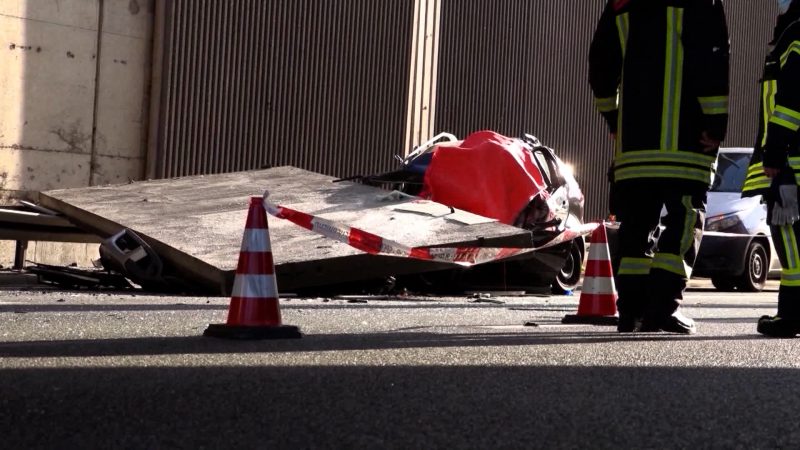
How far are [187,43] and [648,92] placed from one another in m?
11.6

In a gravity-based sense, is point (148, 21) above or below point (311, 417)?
above

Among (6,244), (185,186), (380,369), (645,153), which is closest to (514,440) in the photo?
(380,369)

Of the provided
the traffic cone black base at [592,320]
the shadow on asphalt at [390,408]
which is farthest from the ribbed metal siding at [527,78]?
the shadow on asphalt at [390,408]

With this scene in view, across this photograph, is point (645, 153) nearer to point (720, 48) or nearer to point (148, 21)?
point (720, 48)

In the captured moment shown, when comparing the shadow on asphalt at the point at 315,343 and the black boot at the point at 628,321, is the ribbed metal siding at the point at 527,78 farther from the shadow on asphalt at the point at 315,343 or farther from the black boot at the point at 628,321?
the shadow on asphalt at the point at 315,343

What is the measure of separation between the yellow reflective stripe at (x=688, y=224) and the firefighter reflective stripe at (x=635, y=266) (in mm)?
223

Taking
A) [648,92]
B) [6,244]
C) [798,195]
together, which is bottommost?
[6,244]

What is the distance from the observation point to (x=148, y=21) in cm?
1747

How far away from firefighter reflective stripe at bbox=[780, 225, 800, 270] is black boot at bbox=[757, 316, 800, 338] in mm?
300

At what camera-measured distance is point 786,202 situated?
7316mm

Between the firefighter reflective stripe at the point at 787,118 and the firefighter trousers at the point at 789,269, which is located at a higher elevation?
the firefighter reflective stripe at the point at 787,118

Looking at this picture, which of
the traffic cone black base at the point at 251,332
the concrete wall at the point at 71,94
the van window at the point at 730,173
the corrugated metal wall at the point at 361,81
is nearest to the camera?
the traffic cone black base at the point at 251,332

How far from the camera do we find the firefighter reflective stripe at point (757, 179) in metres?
7.60

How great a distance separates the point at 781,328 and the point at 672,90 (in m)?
1.42
